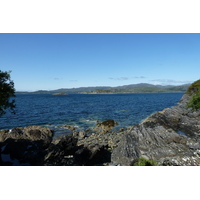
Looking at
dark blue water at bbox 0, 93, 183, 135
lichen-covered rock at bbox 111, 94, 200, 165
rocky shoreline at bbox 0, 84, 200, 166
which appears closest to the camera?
lichen-covered rock at bbox 111, 94, 200, 165

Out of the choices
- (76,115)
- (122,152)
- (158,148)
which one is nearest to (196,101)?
(158,148)

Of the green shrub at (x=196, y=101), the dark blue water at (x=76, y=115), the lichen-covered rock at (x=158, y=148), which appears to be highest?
the green shrub at (x=196, y=101)

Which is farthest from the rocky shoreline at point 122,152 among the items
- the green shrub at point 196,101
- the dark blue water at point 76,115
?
the green shrub at point 196,101

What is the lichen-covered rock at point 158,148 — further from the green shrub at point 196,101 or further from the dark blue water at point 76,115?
the green shrub at point 196,101

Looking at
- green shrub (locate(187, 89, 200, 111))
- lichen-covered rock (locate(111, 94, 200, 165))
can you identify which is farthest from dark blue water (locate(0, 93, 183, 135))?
lichen-covered rock (locate(111, 94, 200, 165))

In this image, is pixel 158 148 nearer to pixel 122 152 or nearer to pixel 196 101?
pixel 122 152

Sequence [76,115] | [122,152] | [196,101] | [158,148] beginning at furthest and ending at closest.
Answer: [76,115] < [196,101] < [122,152] < [158,148]

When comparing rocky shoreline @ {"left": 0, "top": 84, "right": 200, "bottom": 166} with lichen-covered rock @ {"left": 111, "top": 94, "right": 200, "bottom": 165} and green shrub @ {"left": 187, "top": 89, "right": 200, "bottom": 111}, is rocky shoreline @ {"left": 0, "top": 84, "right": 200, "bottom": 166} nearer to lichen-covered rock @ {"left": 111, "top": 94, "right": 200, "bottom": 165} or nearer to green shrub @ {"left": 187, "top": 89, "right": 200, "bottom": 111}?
lichen-covered rock @ {"left": 111, "top": 94, "right": 200, "bottom": 165}

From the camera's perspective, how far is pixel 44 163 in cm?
1533

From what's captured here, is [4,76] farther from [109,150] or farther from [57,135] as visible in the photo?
[57,135]

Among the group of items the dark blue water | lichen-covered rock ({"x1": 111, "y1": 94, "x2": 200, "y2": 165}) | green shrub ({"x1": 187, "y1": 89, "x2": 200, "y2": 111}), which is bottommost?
the dark blue water

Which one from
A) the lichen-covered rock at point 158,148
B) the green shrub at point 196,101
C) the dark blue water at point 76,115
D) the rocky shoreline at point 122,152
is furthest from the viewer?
the dark blue water at point 76,115

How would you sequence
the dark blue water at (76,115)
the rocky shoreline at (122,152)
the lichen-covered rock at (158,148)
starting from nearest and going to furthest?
the lichen-covered rock at (158,148), the rocky shoreline at (122,152), the dark blue water at (76,115)

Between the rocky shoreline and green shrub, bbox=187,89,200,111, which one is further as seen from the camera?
green shrub, bbox=187,89,200,111
